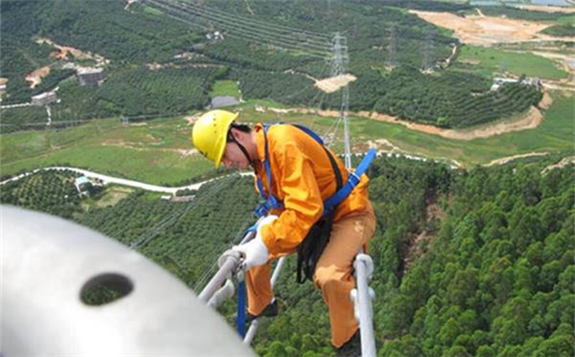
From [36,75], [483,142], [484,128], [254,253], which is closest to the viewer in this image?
[254,253]

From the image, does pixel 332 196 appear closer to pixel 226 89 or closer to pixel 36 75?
pixel 226 89

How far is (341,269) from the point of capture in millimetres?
2334

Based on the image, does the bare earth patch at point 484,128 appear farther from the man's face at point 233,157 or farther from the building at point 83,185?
the man's face at point 233,157

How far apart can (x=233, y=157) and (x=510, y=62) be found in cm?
3798

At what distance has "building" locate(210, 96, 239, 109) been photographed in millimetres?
32875

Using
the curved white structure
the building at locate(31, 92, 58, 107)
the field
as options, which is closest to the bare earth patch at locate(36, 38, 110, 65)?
the building at locate(31, 92, 58, 107)

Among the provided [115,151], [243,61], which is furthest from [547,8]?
[115,151]

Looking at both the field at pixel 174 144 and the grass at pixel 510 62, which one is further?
the grass at pixel 510 62

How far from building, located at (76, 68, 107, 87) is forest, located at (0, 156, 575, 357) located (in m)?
17.9

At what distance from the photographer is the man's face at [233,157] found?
7.37 ft

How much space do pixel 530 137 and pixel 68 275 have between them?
2857 centimetres

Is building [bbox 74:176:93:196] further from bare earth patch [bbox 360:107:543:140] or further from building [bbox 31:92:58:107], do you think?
bare earth patch [bbox 360:107:543:140]

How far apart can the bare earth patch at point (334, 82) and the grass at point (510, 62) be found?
7.19m

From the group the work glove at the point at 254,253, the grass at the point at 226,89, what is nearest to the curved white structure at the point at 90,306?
the work glove at the point at 254,253
